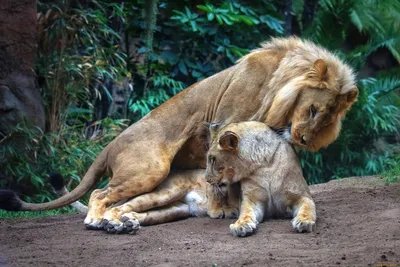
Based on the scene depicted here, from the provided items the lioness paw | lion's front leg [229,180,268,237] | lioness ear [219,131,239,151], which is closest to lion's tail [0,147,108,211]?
the lioness paw

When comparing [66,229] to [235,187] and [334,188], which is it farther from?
[334,188]

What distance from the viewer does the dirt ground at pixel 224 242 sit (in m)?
4.37

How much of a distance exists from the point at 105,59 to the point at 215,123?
3.54 meters

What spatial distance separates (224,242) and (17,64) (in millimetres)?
4151

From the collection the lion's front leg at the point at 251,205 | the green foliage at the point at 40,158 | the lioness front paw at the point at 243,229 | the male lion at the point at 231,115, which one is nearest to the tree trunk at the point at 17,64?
the green foliage at the point at 40,158

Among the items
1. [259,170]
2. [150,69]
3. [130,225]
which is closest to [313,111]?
[259,170]

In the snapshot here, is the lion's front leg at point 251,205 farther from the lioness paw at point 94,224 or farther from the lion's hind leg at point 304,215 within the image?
the lioness paw at point 94,224

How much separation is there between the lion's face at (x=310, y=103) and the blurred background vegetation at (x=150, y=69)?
9.14 ft

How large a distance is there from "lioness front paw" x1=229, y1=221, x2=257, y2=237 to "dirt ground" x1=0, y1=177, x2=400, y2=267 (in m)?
0.05

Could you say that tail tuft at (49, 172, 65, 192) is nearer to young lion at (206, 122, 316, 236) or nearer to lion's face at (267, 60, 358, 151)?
young lion at (206, 122, 316, 236)

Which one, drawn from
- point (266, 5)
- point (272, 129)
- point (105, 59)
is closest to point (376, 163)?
point (266, 5)

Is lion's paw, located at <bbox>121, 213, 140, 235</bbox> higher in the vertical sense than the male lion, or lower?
lower

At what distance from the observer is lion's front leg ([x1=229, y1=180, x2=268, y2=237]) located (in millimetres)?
5302

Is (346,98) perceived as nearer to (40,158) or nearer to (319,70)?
(319,70)
